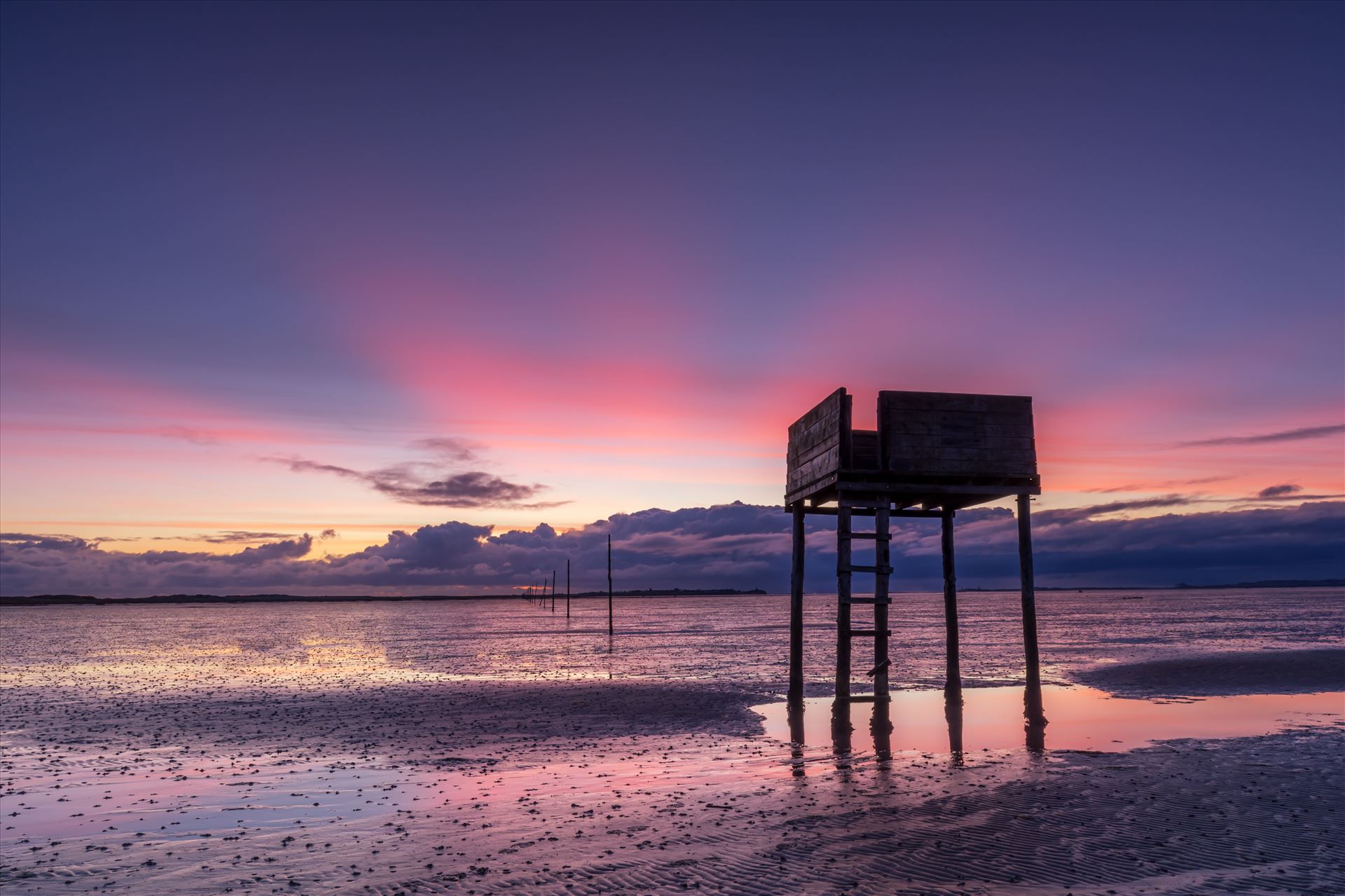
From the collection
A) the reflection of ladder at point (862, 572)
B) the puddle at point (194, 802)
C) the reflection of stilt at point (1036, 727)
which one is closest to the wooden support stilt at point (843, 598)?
the reflection of ladder at point (862, 572)

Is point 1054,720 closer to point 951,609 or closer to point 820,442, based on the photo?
point 951,609

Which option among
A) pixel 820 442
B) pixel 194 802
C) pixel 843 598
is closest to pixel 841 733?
pixel 843 598

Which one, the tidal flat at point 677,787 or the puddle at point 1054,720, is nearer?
the tidal flat at point 677,787

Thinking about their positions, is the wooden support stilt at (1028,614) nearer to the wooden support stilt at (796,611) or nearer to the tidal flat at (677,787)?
the tidal flat at (677,787)

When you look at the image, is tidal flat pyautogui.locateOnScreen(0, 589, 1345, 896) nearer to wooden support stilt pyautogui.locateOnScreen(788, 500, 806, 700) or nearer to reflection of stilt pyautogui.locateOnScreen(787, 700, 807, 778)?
reflection of stilt pyautogui.locateOnScreen(787, 700, 807, 778)

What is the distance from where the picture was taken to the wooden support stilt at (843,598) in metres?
21.9

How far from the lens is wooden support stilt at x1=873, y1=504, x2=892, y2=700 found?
72.4 feet

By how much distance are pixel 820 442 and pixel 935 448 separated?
3.09 m

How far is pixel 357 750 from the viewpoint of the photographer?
63.8 ft

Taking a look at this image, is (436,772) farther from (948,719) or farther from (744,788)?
(948,719)

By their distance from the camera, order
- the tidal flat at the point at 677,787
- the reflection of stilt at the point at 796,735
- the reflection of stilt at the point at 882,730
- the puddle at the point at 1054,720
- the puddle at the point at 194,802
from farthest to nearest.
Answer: the puddle at the point at 1054,720 → the reflection of stilt at the point at 882,730 → the reflection of stilt at the point at 796,735 → the puddle at the point at 194,802 → the tidal flat at the point at 677,787

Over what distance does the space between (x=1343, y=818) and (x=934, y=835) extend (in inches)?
229

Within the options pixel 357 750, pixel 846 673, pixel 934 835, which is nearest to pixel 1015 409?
pixel 846 673

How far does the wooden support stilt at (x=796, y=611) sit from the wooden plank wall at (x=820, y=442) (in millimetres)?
975
